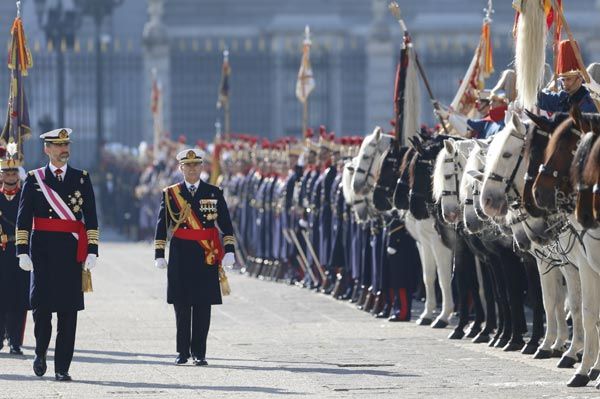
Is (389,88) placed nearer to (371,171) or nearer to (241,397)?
(371,171)

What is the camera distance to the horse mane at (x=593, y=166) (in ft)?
42.4

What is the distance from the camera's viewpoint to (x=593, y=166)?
13.0m

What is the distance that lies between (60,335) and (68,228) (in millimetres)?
766

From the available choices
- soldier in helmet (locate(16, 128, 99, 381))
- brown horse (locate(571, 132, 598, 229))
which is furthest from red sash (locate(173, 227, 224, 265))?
brown horse (locate(571, 132, 598, 229))

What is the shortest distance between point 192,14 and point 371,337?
36.1 meters

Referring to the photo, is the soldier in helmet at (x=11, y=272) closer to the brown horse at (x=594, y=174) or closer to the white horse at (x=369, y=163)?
the white horse at (x=369, y=163)

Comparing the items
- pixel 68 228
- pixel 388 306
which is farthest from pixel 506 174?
pixel 388 306

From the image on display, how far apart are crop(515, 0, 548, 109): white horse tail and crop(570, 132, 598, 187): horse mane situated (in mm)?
2846

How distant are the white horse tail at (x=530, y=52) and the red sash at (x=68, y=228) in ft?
11.8

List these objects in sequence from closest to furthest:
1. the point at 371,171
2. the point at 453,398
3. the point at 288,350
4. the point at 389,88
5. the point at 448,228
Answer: the point at 453,398
the point at 288,350
the point at 448,228
the point at 371,171
the point at 389,88

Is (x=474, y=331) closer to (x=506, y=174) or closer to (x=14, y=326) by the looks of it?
(x=506, y=174)

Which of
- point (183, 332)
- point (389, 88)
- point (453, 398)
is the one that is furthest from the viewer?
point (389, 88)

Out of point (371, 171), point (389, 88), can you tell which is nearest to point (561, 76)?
point (371, 171)

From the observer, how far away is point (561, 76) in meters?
15.3
